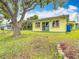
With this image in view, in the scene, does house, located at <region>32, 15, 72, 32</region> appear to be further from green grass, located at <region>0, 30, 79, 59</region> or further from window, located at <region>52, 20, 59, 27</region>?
green grass, located at <region>0, 30, 79, 59</region>

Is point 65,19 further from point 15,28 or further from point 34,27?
point 15,28

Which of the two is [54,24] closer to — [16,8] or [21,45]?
[16,8]

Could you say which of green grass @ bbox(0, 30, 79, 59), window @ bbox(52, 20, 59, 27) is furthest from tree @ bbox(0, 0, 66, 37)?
window @ bbox(52, 20, 59, 27)

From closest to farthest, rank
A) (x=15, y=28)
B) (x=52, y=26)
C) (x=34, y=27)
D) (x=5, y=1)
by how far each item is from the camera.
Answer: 1. (x=5, y=1)
2. (x=15, y=28)
3. (x=52, y=26)
4. (x=34, y=27)

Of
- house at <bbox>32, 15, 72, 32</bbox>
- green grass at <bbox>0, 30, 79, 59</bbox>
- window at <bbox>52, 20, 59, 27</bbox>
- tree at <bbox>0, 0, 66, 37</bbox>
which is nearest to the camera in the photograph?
green grass at <bbox>0, 30, 79, 59</bbox>

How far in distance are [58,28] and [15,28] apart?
12.3 m

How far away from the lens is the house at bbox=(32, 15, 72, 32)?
34816mm

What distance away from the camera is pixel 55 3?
85.5 ft

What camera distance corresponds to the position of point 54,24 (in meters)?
37.6

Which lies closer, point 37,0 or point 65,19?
point 37,0

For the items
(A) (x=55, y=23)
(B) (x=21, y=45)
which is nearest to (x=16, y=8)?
(B) (x=21, y=45)

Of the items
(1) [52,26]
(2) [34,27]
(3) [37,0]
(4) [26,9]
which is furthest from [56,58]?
(2) [34,27]

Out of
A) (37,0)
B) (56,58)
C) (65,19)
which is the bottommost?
(56,58)

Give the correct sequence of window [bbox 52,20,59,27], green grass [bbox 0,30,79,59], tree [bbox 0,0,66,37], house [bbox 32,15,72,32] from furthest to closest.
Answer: window [bbox 52,20,59,27], house [bbox 32,15,72,32], tree [bbox 0,0,66,37], green grass [bbox 0,30,79,59]
